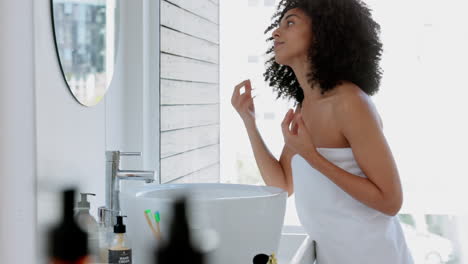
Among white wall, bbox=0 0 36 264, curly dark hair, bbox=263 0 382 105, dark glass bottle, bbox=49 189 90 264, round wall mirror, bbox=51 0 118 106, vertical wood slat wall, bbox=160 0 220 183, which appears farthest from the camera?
vertical wood slat wall, bbox=160 0 220 183

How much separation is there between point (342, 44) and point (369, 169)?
0.41 metres

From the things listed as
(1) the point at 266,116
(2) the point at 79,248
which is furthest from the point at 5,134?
(1) the point at 266,116

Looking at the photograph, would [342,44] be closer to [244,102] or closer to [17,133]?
[244,102]

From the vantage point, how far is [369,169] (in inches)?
69.9

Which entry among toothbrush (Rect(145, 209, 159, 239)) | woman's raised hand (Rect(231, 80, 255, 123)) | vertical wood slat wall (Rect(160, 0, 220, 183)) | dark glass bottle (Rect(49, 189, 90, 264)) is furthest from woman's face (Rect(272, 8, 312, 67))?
dark glass bottle (Rect(49, 189, 90, 264))

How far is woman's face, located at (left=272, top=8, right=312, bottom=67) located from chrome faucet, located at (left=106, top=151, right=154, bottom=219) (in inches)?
24.2

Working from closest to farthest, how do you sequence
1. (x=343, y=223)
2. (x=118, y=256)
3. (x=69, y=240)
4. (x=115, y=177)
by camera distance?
(x=69, y=240)
(x=118, y=256)
(x=115, y=177)
(x=343, y=223)

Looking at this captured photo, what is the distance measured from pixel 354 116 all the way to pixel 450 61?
5.20 ft

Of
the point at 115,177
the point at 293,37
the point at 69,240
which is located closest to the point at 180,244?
the point at 69,240

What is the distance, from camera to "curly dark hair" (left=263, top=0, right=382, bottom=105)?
1952mm

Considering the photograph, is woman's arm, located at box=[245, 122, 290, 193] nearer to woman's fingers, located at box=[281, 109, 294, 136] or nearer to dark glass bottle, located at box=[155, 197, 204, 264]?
woman's fingers, located at box=[281, 109, 294, 136]

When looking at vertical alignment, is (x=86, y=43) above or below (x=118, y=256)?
above

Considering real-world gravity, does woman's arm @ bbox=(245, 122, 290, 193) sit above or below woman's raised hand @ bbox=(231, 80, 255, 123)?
below

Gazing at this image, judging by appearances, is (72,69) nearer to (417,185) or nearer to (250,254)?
(250,254)
